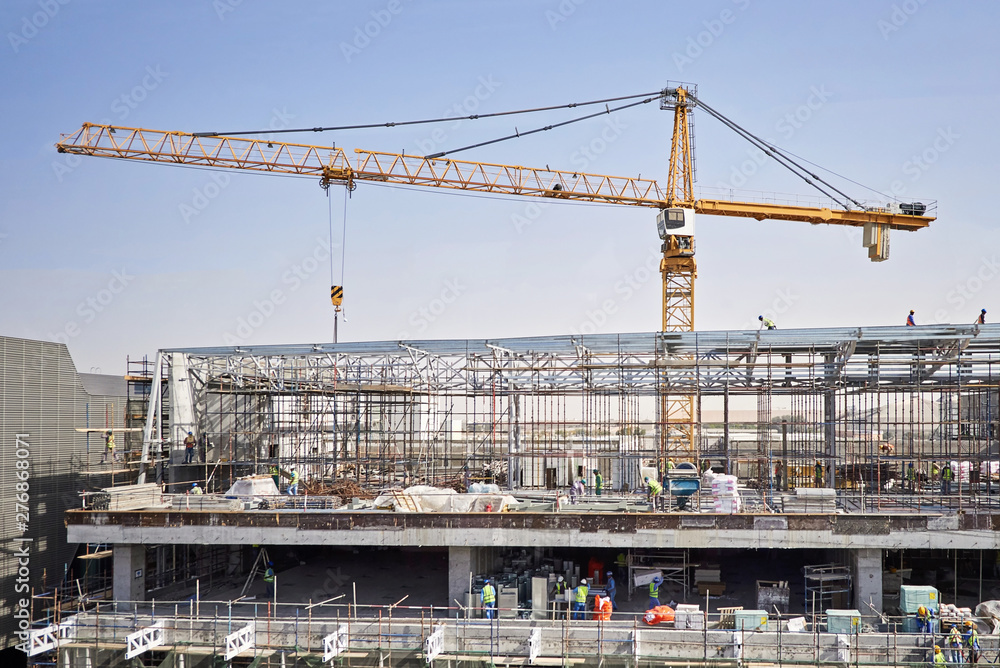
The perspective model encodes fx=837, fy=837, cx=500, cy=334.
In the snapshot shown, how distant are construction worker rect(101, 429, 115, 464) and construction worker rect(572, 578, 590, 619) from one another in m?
18.3

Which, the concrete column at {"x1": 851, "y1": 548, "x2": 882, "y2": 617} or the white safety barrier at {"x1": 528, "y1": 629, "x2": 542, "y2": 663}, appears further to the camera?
the concrete column at {"x1": 851, "y1": 548, "x2": 882, "y2": 617}

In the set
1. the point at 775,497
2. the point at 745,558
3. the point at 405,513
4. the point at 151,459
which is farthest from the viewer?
the point at 151,459

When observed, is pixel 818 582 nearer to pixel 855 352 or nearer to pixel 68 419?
pixel 855 352

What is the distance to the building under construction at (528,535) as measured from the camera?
21.1 metres

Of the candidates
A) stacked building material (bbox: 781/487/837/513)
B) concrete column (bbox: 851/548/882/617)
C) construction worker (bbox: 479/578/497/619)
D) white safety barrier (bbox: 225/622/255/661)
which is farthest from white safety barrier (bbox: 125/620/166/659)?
concrete column (bbox: 851/548/882/617)

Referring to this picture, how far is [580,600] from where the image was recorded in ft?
73.4

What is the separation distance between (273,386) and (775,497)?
20.2 metres

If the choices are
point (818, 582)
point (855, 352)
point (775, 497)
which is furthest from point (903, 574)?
point (855, 352)

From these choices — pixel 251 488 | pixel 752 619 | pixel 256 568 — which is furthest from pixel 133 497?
pixel 752 619

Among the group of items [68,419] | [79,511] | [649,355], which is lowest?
[79,511]

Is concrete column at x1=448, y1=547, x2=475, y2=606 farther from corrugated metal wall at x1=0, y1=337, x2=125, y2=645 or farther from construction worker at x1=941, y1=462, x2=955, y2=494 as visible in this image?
construction worker at x1=941, y1=462, x2=955, y2=494

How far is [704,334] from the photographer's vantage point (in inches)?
1076

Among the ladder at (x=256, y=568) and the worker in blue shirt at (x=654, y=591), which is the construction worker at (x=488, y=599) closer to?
the worker in blue shirt at (x=654, y=591)

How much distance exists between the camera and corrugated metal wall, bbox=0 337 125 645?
27484 millimetres
